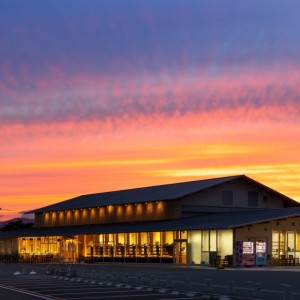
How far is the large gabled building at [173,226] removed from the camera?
53188mm

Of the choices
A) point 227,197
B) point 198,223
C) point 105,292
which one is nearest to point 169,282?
point 105,292

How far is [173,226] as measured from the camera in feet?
191

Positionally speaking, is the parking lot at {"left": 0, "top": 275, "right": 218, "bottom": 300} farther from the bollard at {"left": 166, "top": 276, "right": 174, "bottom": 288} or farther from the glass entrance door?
the glass entrance door

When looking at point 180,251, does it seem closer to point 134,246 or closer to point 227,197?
point 134,246

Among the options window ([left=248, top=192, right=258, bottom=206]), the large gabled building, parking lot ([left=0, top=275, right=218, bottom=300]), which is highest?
window ([left=248, top=192, right=258, bottom=206])

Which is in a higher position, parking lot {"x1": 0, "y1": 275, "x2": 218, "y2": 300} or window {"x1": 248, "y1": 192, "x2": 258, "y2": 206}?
window {"x1": 248, "y1": 192, "x2": 258, "y2": 206}

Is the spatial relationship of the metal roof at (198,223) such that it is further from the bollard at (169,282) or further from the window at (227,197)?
the bollard at (169,282)

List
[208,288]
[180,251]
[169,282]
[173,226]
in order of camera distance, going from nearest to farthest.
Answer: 1. [208,288]
2. [169,282]
3. [180,251]
4. [173,226]

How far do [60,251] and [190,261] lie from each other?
21.2 m

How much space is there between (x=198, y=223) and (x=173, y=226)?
2892 mm

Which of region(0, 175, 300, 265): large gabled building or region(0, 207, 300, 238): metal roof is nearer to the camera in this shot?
region(0, 207, 300, 238): metal roof

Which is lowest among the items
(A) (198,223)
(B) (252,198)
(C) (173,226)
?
(C) (173,226)

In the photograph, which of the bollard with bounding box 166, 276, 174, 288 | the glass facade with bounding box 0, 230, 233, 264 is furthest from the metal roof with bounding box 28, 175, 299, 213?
the bollard with bounding box 166, 276, 174, 288

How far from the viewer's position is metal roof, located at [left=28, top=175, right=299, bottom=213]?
6612 cm
